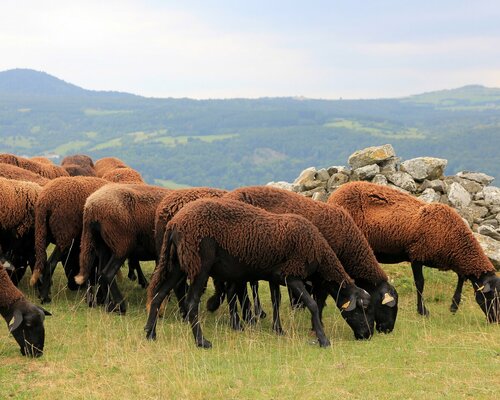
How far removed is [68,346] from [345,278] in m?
4.56

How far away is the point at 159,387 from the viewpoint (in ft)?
25.6

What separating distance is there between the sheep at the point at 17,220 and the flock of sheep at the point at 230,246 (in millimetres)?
22

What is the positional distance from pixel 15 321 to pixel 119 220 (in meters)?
2.92

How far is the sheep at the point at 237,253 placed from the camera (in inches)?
376

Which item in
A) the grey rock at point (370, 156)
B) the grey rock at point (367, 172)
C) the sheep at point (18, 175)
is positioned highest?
the sheep at point (18, 175)

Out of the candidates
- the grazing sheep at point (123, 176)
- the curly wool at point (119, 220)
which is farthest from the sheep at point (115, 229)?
the grazing sheep at point (123, 176)

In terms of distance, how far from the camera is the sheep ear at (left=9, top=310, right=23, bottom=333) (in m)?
9.11

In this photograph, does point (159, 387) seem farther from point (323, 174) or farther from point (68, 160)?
point (68, 160)

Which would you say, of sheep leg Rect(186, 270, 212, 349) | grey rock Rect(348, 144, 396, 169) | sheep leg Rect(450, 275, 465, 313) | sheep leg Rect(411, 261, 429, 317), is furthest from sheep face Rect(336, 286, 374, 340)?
grey rock Rect(348, 144, 396, 169)

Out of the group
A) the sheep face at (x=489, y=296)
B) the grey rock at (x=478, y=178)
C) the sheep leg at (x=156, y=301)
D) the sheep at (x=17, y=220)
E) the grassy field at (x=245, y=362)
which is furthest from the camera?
the grey rock at (x=478, y=178)

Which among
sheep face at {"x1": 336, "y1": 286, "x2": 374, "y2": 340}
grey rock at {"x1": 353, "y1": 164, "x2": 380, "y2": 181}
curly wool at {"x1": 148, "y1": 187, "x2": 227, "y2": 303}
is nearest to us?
sheep face at {"x1": 336, "y1": 286, "x2": 374, "y2": 340}

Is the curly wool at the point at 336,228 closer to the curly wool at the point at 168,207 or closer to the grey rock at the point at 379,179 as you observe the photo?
the curly wool at the point at 168,207

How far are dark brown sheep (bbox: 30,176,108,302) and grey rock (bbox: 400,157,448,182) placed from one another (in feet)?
36.7

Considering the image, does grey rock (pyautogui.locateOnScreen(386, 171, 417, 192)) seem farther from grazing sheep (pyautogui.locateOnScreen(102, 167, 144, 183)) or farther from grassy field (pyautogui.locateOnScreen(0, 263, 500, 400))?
grassy field (pyautogui.locateOnScreen(0, 263, 500, 400))
